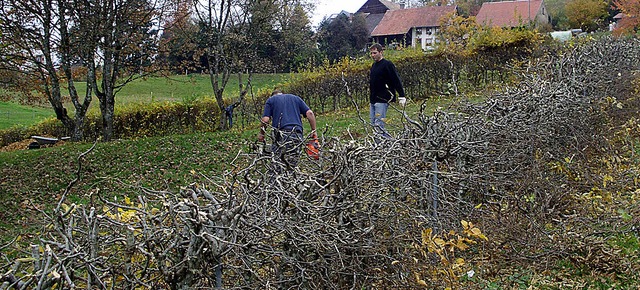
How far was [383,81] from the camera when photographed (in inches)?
316

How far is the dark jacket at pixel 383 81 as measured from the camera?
7934 mm

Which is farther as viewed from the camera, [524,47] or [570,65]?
[524,47]

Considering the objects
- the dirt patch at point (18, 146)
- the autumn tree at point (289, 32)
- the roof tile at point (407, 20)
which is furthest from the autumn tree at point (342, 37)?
the dirt patch at point (18, 146)


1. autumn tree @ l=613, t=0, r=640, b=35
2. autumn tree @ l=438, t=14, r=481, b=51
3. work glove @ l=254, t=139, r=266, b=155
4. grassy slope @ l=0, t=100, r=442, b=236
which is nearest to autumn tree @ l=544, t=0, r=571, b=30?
autumn tree @ l=613, t=0, r=640, b=35

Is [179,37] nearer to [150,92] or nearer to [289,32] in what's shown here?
[289,32]

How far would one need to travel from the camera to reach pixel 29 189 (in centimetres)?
865

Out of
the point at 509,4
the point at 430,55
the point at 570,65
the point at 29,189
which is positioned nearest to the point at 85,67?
the point at 29,189

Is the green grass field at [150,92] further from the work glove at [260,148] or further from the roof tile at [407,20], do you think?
the roof tile at [407,20]

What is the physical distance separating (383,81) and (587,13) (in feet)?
130

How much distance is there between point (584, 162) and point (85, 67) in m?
11.6

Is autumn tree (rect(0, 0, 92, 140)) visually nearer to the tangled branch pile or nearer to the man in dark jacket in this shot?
the man in dark jacket

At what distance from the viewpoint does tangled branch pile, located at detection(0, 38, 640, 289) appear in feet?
7.69

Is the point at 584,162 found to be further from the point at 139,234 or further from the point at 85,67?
the point at 85,67

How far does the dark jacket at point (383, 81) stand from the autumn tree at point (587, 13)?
126ft
